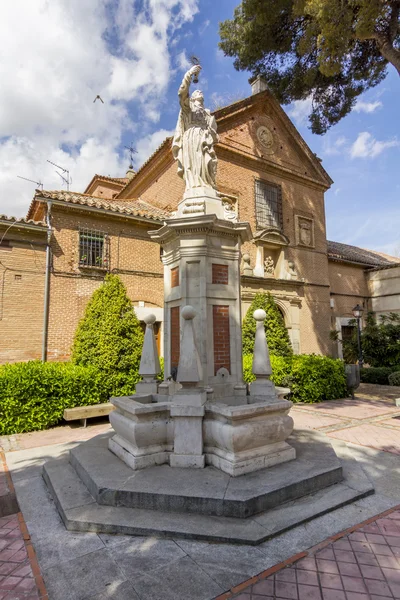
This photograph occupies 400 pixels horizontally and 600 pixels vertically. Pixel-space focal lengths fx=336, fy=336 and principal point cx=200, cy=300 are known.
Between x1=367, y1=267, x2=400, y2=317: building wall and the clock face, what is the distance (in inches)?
369

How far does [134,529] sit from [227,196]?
13481 mm

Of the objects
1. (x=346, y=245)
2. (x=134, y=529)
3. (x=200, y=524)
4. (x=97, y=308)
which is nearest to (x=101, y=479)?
(x=134, y=529)

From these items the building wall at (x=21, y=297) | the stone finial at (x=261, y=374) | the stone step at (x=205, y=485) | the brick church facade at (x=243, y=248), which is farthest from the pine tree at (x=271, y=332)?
the stone step at (x=205, y=485)

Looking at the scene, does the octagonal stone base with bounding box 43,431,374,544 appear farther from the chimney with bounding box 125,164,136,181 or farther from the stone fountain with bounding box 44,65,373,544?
the chimney with bounding box 125,164,136,181

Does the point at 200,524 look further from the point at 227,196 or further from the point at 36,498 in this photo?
the point at 227,196

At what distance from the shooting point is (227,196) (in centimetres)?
1463

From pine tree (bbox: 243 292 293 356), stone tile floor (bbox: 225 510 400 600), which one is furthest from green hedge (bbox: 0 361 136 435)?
stone tile floor (bbox: 225 510 400 600)

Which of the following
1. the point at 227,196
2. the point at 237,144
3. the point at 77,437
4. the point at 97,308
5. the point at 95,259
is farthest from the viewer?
the point at 237,144

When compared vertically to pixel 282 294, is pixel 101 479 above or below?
below

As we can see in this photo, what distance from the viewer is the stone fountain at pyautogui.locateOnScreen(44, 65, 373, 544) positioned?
3.18 m

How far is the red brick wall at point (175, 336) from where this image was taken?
5.21 m

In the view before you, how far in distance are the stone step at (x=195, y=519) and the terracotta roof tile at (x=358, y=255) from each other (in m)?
16.4

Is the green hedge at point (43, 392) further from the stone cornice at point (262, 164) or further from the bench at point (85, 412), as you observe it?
the stone cornice at point (262, 164)

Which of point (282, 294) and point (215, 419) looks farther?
point (282, 294)
